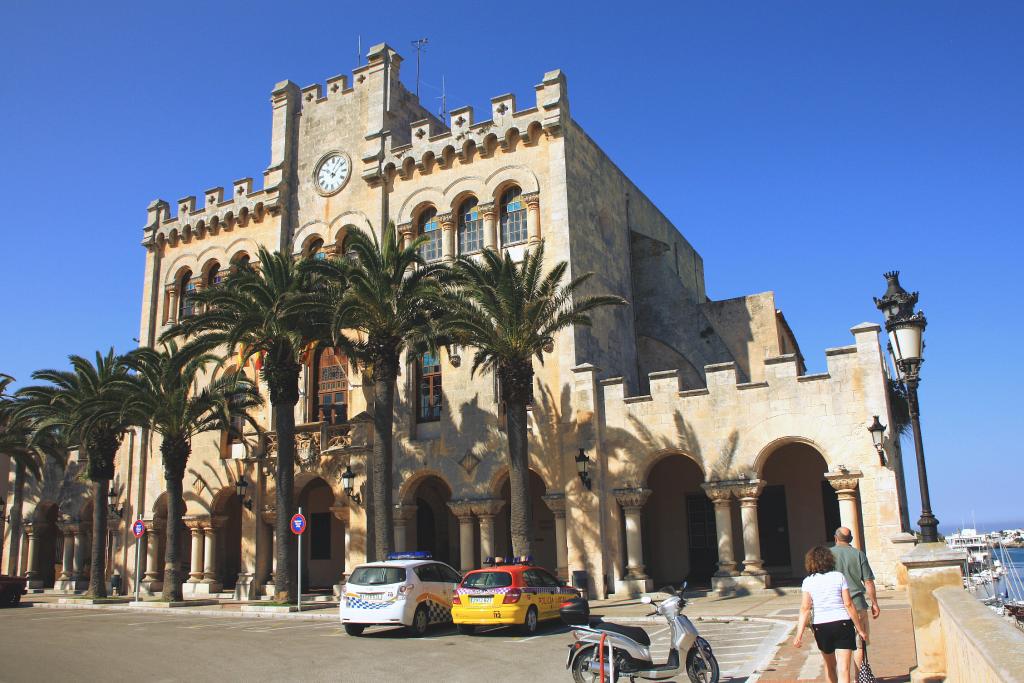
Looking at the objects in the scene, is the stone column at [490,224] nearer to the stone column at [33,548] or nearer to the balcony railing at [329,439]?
the balcony railing at [329,439]

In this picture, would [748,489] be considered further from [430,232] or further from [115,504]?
[115,504]

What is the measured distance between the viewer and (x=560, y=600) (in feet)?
58.3

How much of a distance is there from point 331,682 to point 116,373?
76.6 feet

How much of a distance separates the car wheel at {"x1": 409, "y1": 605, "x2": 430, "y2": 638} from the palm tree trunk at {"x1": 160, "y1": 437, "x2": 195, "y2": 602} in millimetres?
14352

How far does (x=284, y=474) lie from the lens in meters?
25.7

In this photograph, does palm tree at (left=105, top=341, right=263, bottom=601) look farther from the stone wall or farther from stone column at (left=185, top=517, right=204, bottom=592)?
the stone wall

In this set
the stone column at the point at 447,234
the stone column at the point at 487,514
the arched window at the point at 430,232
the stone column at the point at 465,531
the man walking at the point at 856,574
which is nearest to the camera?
the man walking at the point at 856,574

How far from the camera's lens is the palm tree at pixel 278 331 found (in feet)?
80.7

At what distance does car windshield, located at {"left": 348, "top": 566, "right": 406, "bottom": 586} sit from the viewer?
56.9 ft

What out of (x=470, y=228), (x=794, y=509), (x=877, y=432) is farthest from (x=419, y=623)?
(x=470, y=228)

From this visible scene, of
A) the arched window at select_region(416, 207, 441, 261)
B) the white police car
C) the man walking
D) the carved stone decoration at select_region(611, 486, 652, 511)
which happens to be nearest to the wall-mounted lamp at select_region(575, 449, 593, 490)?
the carved stone decoration at select_region(611, 486, 652, 511)

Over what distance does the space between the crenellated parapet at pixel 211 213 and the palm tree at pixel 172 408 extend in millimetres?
6930

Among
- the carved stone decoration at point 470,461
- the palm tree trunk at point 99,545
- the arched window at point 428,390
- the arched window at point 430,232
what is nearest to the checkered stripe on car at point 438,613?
the carved stone decoration at point 470,461

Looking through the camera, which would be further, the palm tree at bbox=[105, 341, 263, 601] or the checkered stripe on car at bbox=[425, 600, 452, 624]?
the palm tree at bbox=[105, 341, 263, 601]
